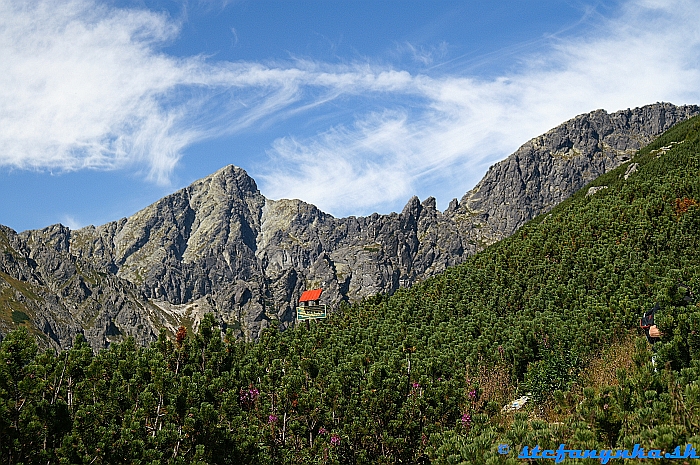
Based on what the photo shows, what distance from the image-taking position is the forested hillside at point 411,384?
9.35m

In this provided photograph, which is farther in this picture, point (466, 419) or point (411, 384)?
point (411, 384)

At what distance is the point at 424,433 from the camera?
49.8 feet

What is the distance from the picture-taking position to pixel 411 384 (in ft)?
54.4

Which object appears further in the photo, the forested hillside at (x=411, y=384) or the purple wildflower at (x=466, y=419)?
the purple wildflower at (x=466, y=419)

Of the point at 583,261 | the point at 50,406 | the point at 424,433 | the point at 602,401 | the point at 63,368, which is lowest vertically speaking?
the point at 424,433

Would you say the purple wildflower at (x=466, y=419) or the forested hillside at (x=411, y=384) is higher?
the forested hillside at (x=411, y=384)

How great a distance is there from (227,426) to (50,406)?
3.99 metres

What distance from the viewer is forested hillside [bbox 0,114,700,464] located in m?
9.35

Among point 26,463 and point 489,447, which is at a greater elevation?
point 26,463

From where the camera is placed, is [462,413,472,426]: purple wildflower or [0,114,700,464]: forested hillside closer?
[0,114,700,464]: forested hillside

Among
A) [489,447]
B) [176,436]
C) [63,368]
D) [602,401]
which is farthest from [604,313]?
[63,368]

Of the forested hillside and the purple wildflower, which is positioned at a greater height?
the forested hillside

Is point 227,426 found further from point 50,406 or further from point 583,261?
point 583,261

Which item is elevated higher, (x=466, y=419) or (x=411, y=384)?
(x=411, y=384)
